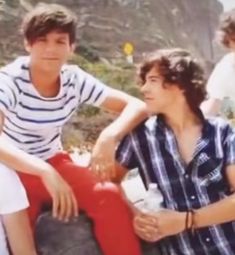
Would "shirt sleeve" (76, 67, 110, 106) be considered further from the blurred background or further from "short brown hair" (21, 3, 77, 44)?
the blurred background

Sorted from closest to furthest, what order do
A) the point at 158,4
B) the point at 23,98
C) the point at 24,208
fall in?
the point at 24,208 < the point at 23,98 < the point at 158,4

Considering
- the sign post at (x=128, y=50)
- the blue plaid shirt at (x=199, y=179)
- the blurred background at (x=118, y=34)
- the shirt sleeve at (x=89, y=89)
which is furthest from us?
the sign post at (x=128, y=50)

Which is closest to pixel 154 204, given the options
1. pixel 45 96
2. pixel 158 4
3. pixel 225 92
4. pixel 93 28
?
pixel 45 96

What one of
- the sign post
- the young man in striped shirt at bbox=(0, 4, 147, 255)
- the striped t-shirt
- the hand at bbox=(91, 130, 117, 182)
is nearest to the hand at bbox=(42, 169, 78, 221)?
the young man in striped shirt at bbox=(0, 4, 147, 255)

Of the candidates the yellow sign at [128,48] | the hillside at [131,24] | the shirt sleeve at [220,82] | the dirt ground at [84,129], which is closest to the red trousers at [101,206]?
the shirt sleeve at [220,82]

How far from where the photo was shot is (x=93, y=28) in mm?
10047

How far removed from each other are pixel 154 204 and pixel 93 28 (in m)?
8.11

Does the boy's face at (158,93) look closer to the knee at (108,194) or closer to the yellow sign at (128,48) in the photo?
the knee at (108,194)

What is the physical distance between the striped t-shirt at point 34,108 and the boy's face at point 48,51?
0.14ft

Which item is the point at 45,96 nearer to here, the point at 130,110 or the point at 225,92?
the point at 130,110

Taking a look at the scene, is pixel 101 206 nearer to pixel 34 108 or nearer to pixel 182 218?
pixel 182 218

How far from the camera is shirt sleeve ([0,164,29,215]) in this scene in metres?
1.97

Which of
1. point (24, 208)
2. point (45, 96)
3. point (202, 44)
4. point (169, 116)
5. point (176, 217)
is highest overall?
point (202, 44)

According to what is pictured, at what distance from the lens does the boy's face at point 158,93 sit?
6.84 feet
